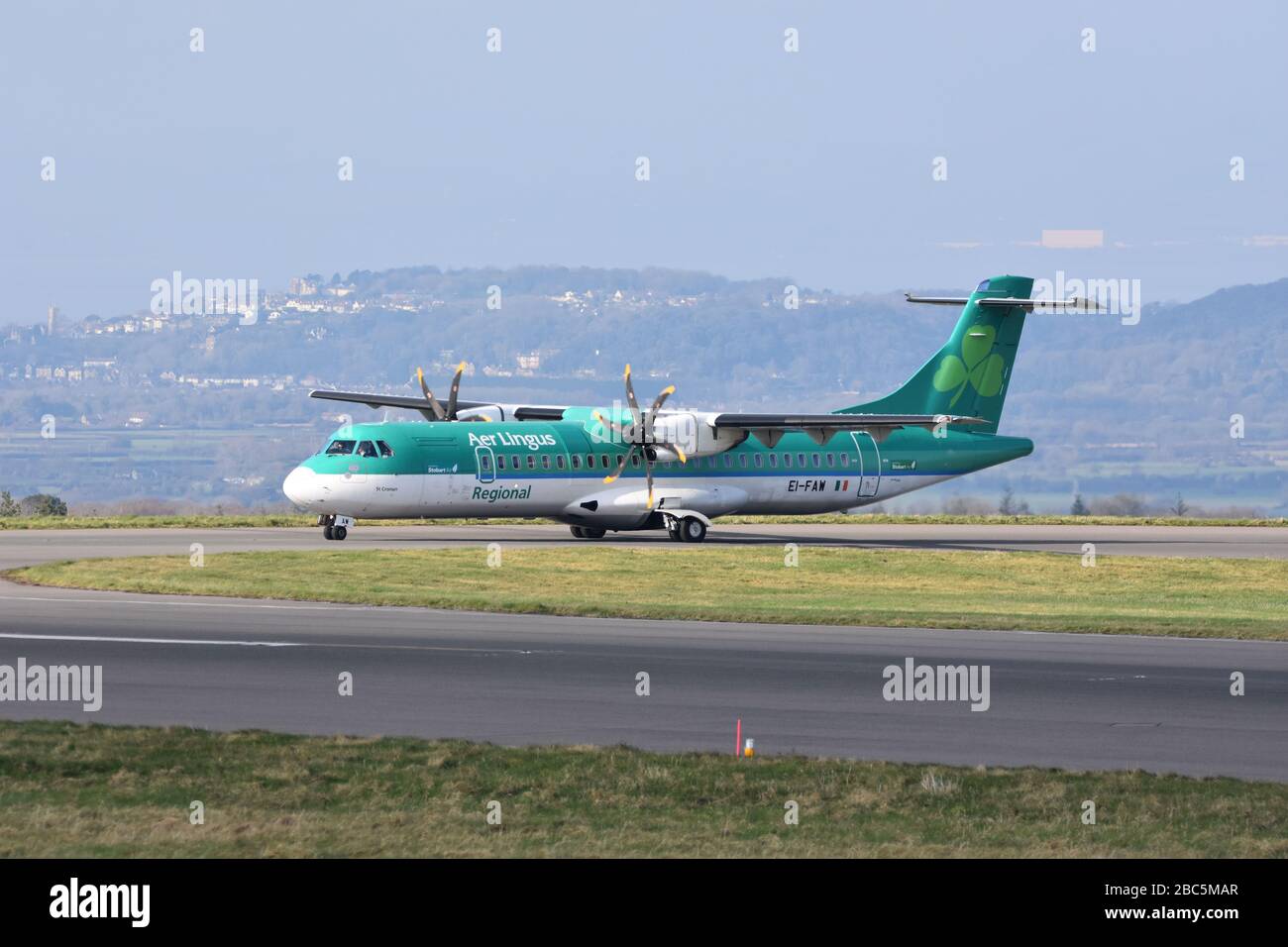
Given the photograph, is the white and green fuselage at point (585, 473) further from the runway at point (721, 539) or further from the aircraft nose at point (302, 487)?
the runway at point (721, 539)

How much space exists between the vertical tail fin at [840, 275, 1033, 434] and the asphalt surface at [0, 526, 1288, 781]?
2637cm

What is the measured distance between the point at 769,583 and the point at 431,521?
23.5m

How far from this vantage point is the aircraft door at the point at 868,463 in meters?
49.5

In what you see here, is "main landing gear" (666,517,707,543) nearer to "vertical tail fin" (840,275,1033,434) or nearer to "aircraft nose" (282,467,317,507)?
"vertical tail fin" (840,275,1033,434)

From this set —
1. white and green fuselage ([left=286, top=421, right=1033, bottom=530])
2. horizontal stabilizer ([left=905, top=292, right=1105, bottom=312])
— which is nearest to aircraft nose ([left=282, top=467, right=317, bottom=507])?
white and green fuselage ([left=286, top=421, right=1033, bottom=530])

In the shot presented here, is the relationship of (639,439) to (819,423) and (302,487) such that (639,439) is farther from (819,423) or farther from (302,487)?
(302,487)

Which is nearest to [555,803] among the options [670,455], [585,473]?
[585,473]

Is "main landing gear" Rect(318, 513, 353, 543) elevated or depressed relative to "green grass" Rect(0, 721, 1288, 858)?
elevated

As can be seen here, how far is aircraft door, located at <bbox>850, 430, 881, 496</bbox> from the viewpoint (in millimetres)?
49469

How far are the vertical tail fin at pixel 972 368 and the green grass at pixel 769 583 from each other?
1031cm

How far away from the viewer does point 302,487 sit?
41562 mm
